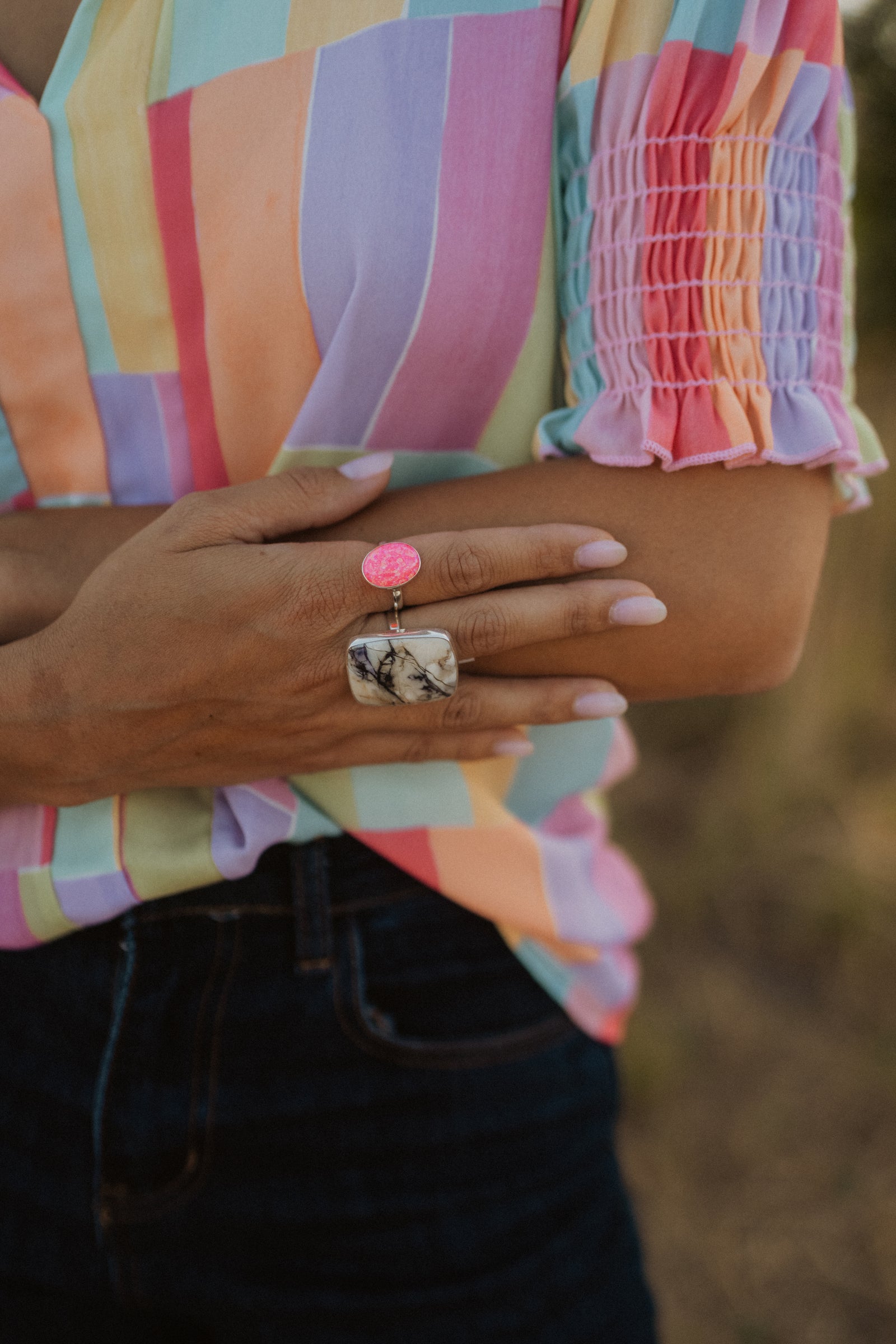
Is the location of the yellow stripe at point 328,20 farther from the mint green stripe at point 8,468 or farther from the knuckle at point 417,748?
the knuckle at point 417,748

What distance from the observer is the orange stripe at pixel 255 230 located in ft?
2.94

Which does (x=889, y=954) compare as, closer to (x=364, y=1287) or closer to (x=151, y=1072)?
(x=364, y=1287)

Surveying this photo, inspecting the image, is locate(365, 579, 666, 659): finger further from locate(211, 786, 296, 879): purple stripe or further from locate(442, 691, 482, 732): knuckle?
locate(211, 786, 296, 879): purple stripe

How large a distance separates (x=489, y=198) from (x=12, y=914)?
3.03 ft

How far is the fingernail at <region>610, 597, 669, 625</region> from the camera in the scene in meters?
0.90

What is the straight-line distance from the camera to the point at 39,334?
3.32 feet

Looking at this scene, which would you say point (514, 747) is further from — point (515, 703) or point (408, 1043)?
point (408, 1043)

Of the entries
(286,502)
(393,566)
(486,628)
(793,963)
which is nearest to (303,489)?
(286,502)

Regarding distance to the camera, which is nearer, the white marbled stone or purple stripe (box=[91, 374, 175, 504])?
the white marbled stone

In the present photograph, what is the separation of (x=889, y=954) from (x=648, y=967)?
0.79 meters

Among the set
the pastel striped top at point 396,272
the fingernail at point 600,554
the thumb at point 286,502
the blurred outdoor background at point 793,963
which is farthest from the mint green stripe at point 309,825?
the blurred outdoor background at point 793,963

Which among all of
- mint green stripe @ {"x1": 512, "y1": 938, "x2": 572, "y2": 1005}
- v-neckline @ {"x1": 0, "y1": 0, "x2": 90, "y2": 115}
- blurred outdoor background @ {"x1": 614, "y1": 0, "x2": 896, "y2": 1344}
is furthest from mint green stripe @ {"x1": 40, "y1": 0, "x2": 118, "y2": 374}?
blurred outdoor background @ {"x1": 614, "y1": 0, "x2": 896, "y2": 1344}

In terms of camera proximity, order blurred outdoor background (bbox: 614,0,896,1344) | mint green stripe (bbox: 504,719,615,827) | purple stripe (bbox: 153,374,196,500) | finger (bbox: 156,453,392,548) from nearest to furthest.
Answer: finger (bbox: 156,453,392,548), purple stripe (bbox: 153,374,196,500), mint green stripe (bbox: 504,719,615,827), blurred outdoor background (bbox: 614,0,896,1344)

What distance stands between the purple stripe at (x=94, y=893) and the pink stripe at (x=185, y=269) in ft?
1.51
